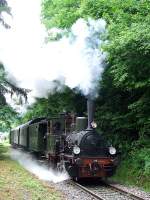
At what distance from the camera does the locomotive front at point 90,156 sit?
15828 mm

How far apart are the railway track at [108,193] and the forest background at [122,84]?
127 centimetres

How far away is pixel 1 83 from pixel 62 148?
8.14 metres

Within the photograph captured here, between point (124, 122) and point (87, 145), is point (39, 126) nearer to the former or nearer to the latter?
point (124, 122)

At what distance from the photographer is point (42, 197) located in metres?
11.5

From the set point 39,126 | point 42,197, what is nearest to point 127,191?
point 42,197

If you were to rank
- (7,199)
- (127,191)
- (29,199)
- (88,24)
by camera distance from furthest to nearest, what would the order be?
(88,24) < (127,191) < (29,199) < (7,199)

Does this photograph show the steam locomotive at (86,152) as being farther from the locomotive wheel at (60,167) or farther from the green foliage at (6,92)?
the green foliage at (6,92)

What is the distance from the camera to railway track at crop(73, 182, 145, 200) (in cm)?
1278

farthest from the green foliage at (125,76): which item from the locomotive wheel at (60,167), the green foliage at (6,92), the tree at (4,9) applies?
the green foliage at (6,92)

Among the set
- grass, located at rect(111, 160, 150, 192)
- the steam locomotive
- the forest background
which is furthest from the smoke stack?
grass, located at rect(111, 160, 150, 192)

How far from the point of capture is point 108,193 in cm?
1394

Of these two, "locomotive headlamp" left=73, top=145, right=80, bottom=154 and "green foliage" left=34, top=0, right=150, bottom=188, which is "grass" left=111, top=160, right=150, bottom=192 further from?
"locomotive headlamp" left=73, top=145, right=80, bottom=154

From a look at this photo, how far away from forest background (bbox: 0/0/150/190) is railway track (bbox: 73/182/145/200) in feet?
4.16

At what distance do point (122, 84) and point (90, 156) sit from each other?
3111 mm
